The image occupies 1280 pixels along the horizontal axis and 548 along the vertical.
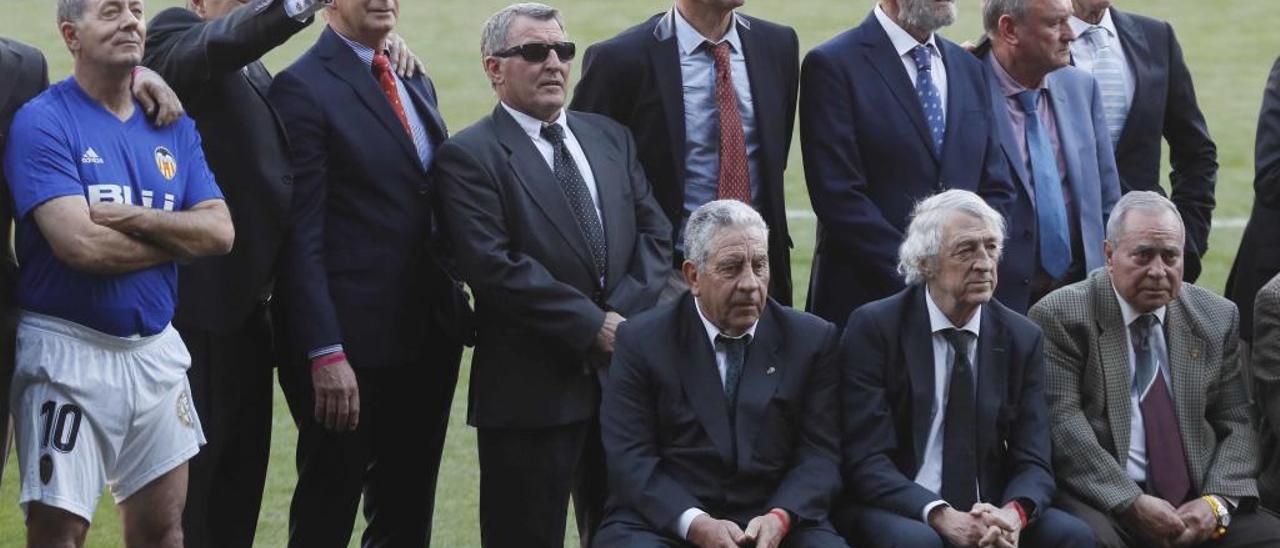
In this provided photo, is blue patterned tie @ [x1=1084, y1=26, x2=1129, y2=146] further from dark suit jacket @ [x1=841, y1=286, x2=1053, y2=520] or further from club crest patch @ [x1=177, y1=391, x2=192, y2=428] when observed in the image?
club crest patch @ [x1=177, y1=391, x2=192, y2=428]

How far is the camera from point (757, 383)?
19.4ft

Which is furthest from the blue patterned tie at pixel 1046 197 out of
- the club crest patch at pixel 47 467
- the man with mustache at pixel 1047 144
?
the club crest patch at pixel 47 467

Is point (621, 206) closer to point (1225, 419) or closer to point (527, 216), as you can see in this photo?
point (527, 216)

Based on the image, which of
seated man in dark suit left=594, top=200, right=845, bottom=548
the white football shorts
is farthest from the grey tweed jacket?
the white football shorts

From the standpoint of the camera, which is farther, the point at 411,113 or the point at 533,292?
the point at 411,113

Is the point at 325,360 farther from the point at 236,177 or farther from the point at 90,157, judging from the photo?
the point at 90,157

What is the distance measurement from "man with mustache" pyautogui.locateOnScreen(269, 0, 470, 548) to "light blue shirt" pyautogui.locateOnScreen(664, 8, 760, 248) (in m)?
0.77

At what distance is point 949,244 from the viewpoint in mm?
5992

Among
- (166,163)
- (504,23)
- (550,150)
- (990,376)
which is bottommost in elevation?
(990,376)

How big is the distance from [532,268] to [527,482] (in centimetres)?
65

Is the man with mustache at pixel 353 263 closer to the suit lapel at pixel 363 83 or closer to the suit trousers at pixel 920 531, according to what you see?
the suit lapel at pixel 363 83

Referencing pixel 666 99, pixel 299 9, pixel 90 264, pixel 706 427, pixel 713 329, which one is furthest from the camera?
pixel 666 99

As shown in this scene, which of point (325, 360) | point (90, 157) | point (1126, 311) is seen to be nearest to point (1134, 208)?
point (1126, 311)

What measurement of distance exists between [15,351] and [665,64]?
2.17 meters
